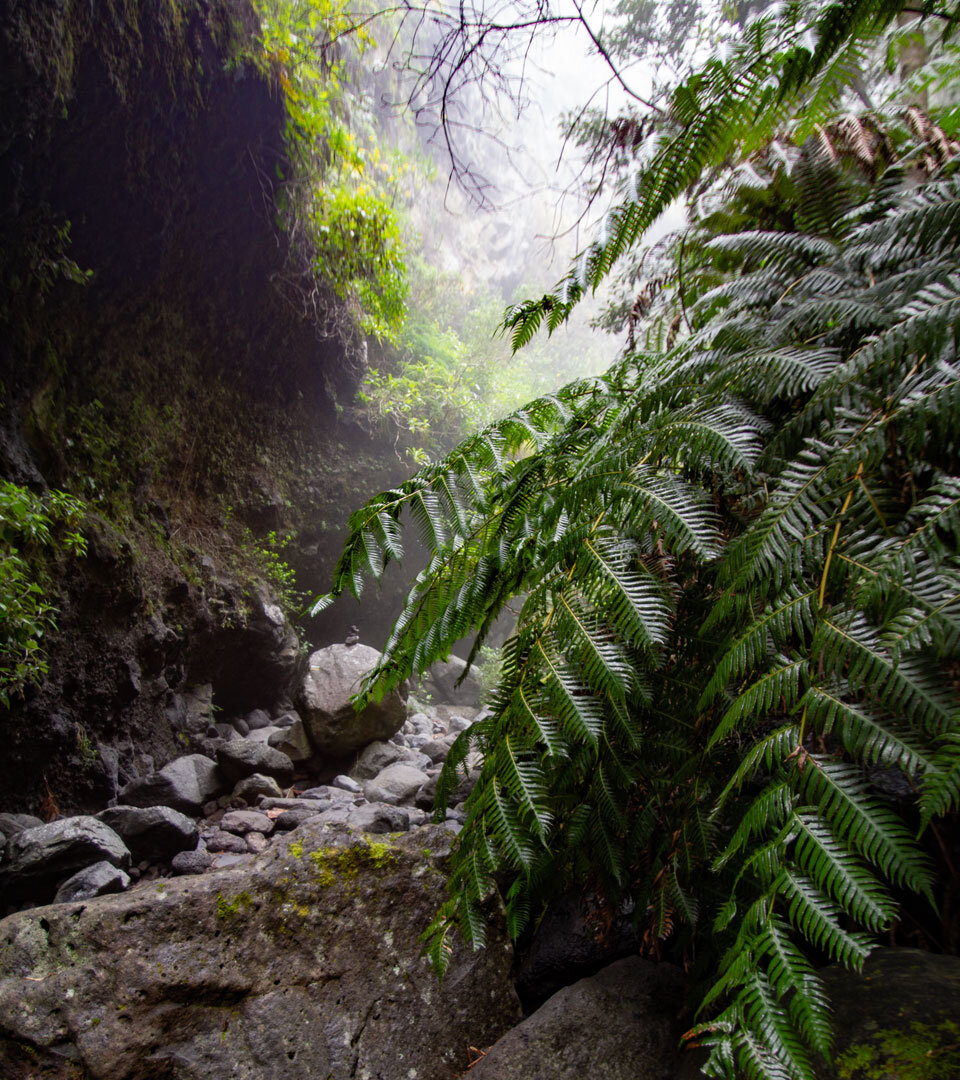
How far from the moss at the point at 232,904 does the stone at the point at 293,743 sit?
3492 mm

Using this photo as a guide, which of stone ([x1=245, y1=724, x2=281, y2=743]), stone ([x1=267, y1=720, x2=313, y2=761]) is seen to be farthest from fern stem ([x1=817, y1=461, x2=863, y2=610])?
stone ([x1=245, y1=724, x2=281, y2=743])

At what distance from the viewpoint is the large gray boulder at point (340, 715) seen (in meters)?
5.06

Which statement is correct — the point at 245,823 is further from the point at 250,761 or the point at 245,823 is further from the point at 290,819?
the point at 250,761

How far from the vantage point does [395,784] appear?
4.11 meters

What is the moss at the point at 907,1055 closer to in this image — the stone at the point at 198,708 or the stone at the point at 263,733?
the stone at the point at 263,733

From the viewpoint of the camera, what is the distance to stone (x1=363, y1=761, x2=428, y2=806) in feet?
12.7

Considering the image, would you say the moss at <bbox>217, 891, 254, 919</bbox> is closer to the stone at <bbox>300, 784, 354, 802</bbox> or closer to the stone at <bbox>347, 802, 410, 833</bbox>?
the stone at <bbox>347, 802, 410, 833</bbox>

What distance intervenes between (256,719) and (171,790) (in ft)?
6.74

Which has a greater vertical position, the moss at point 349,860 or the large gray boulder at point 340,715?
the large gray boulder at point 340,715

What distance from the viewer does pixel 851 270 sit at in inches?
37.5

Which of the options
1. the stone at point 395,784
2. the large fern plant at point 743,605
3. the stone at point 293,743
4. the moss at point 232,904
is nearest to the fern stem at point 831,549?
the large fern plant at point 743,605

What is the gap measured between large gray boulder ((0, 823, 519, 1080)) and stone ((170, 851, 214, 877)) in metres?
1.67

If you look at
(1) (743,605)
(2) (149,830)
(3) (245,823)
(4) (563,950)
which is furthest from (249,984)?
(3) (245,823)

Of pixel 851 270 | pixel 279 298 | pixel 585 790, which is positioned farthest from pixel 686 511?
pixel 279 298
